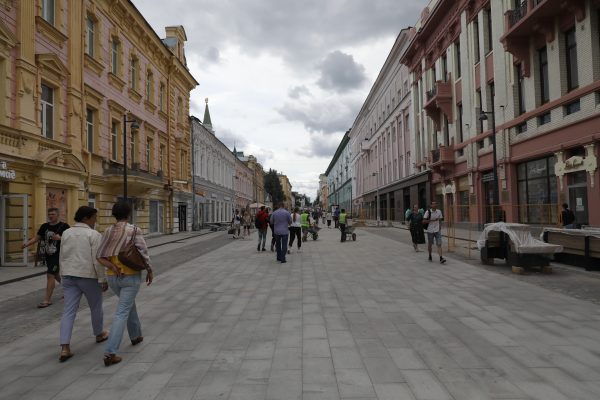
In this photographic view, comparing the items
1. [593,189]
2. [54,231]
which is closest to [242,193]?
[593,189]

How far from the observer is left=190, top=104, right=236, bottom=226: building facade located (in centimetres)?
3591

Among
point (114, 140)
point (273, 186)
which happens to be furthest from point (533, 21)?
point (273, 186)

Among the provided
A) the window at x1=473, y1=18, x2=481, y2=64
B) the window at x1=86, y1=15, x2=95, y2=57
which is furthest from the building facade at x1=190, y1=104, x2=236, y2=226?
the window at x1=473, y1=18, x2=481, y2=64

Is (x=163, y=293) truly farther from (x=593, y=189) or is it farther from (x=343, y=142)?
(x=343, y=142)

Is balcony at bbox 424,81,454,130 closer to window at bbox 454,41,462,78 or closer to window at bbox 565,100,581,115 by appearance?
window at bbox 454,41,462,78

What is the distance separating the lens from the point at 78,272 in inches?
173

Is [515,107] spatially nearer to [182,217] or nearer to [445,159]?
[445,159]

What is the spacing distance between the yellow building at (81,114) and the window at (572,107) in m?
17.9

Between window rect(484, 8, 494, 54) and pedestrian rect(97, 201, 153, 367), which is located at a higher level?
window rect(484, 8, 494, 54)

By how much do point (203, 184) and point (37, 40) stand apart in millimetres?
24566

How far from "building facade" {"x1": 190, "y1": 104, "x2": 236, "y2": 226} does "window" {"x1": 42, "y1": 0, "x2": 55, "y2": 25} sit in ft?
62.1

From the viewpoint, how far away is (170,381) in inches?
145

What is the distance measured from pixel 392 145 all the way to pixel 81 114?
116ft

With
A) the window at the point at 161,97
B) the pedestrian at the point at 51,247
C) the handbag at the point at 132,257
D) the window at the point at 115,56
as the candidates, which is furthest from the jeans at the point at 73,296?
the window at the point at 161,97
